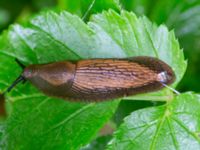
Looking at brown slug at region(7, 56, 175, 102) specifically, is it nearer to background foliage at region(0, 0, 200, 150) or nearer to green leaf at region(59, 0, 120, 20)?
background foliage at region(0, 0, 200, 150)

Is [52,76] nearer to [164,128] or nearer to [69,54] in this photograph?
[69,54]

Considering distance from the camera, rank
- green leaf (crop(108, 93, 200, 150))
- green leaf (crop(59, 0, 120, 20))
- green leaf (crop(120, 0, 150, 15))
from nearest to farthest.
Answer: green leaf (crop(108, 93, 200, 150))
green leaf (crop(59, 0, 120, 20))
green leaf (crop(120, 0, 150, 15))

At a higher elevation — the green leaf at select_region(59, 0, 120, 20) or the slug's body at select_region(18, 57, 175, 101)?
the green leaf at select_region(59, 0, 120, 20)

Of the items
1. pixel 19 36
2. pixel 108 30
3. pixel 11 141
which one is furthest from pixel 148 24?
pixel 11 141

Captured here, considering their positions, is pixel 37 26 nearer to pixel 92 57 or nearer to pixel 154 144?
pixel 92 57

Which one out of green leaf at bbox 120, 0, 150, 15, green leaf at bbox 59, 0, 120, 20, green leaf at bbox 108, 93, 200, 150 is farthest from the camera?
green leaf at bbox 120, 0, 150, 15

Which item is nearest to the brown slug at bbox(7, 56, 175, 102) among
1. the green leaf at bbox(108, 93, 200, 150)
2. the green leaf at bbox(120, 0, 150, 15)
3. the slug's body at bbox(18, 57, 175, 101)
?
the slug's body at bbox(18, 57, 175, 101)

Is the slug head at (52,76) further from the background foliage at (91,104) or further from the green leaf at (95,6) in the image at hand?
the green leaf at (95,6)
